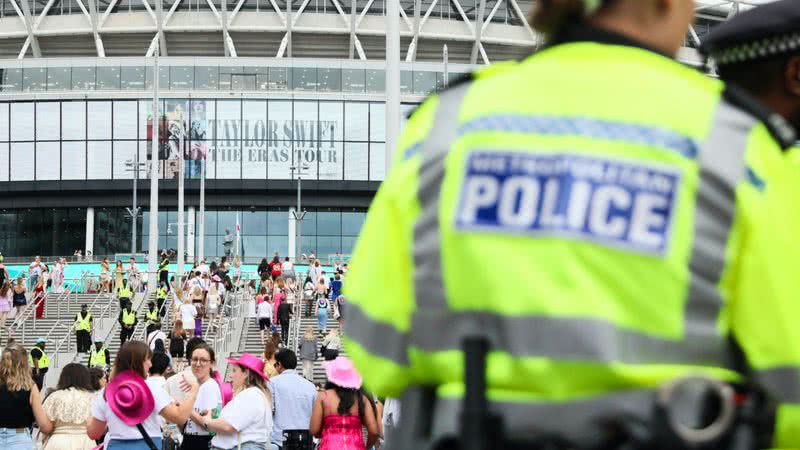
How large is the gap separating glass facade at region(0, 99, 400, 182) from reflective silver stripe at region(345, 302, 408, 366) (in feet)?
203

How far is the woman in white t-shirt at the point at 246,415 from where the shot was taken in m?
9.31

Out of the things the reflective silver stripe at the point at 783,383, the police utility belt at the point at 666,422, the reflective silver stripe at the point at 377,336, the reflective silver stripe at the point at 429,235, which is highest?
the reflective silver stripe at the point at 429,235

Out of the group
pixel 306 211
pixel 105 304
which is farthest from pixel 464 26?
pixel 105 304

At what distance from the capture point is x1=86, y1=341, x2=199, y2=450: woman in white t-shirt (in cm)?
848

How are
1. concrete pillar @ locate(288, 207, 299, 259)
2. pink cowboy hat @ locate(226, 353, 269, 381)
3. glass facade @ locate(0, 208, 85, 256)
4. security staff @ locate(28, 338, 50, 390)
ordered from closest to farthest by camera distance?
1. pink cowboy hat @ locate(226, 353, 269, 381)
2. security staff @ locate(28, 338, 50, 390)
3. concrete pillar @ locate(288, 207, 299, 259)
4. glass facade @ locate(0, 208, 85, 256)

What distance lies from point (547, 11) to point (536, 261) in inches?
19.7

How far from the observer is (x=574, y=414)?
1905mm

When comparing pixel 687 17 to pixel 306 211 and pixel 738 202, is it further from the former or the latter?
pixel 306 211

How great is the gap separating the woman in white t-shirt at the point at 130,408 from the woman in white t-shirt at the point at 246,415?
51cm

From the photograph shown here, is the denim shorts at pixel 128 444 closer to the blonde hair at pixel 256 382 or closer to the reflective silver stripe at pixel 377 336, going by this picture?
the blonde hair at pixel 256 382

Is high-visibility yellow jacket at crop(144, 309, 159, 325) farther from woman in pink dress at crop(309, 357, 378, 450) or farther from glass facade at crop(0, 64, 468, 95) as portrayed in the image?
glass facade at crop(0, 64, 468, 95)

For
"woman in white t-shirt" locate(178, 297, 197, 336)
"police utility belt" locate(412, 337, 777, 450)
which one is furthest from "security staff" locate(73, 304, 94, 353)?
"police utility belt" locate(412, 337, 777, 450)

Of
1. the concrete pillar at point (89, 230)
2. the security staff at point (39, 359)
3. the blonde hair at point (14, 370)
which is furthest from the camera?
the concrete pillar at point (89, 230)

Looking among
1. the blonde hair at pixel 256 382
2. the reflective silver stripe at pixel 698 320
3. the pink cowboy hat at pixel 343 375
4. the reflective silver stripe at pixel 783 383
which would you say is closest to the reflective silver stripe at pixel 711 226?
the reflective silver stripe at pixel 698 320
